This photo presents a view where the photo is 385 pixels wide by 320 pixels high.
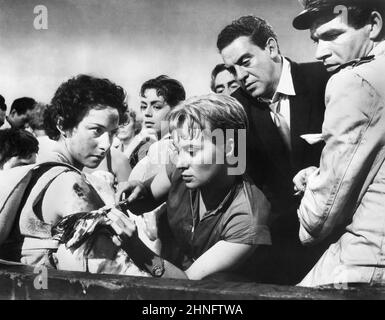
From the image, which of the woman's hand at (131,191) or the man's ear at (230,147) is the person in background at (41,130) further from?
the man's ear at (230,147)

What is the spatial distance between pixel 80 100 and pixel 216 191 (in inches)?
58.7

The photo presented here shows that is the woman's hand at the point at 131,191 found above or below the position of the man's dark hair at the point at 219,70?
below

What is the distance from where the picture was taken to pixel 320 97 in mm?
4852

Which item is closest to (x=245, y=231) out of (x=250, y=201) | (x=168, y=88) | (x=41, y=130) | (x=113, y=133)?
(x=250, y=201)

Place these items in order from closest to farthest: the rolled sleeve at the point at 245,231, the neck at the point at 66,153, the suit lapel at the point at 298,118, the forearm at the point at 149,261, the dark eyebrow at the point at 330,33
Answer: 1. the dark eyebrow at the point at 330,33
2. the suit lapel at the point at 298,118
3. the rolled sleeve at the point at 245,231
4. the forearm at the point at 149,261
5. the neck at the point at 66,153

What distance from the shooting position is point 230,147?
16.5 feet

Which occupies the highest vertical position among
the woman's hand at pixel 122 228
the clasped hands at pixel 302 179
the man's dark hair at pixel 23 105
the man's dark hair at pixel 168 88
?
the man's dark hair at pixel 168 88

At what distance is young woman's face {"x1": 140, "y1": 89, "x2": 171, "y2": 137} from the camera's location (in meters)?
5.27

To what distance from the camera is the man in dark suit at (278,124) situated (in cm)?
490

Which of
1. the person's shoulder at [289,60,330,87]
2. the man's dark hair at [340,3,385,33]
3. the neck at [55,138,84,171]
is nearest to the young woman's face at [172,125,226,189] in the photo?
the person's shoulder at [289,60,330,87]

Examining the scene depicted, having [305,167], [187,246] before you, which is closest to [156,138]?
[187,246]

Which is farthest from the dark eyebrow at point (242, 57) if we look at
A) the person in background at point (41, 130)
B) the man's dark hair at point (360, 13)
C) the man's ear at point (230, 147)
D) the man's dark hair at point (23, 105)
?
the man's dark hair at point (23, 105)

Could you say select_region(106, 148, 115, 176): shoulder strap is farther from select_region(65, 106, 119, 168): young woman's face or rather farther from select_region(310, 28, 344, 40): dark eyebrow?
select_region(310, 28, 344, 40): dark eyebrow

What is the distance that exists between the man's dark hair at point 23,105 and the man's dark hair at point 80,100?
0.53 feet
